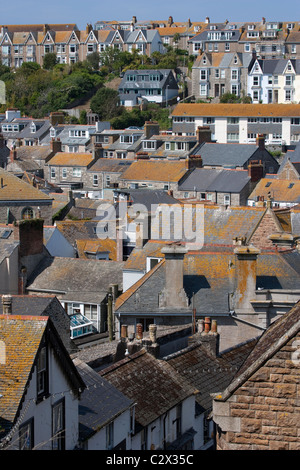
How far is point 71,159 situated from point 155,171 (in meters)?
14.7

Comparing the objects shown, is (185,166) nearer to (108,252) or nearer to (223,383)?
(108,252)

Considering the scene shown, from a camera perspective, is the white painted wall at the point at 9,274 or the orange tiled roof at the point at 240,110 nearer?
the white painted wall at the point at 9,274

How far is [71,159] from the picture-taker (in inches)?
3974

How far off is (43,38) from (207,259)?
136 meters

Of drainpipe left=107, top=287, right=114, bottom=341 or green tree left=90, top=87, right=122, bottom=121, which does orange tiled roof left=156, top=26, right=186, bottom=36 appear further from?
drainpipe left=107, top=287, right=114, bottom=341

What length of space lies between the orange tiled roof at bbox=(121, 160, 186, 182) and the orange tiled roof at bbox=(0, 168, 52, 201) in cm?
2906

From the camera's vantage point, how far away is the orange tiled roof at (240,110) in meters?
110

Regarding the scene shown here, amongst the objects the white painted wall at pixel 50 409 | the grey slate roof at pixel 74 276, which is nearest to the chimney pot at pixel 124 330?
the grey slate roof at pixel 74 276

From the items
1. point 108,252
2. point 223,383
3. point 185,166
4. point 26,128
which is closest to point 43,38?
point 26,128

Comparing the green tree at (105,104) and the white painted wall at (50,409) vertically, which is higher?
the white painted wall at (50,409)

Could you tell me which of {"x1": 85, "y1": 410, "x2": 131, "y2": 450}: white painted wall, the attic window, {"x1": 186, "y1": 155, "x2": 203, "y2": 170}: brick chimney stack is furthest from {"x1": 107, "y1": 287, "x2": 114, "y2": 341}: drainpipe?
{"x1": 186, "y1": 155, "x2": 203, "y2": 170}: brick chimney stack

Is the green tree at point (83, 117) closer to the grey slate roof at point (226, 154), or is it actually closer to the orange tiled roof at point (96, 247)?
the grey slate roof at point (226, 154)

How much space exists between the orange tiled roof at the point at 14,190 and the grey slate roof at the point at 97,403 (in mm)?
37744

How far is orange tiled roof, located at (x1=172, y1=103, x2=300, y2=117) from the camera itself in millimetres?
109875
